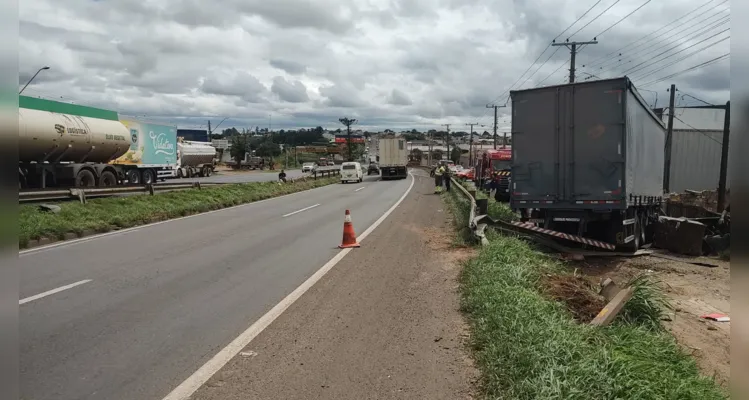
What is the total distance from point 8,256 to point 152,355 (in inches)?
156

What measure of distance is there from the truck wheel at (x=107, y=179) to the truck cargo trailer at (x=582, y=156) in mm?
20341

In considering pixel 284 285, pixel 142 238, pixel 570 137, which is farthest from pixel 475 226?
pixel 142 238

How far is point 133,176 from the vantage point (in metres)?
33.9

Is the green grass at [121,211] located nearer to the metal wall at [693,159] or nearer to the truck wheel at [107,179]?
→ the truck wheel at [107,179]

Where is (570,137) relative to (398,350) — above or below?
above

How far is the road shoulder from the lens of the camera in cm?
474

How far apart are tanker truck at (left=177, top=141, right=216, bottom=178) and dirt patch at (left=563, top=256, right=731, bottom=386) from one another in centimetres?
4711

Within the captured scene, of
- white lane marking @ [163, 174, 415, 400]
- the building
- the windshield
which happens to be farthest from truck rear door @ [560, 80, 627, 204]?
the building

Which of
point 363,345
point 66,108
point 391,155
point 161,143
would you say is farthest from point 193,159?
point 363,345

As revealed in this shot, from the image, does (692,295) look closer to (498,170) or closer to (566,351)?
(566,351)

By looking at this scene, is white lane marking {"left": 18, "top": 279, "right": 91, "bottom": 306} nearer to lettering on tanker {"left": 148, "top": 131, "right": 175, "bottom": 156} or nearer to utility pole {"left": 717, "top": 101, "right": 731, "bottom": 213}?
utility pole {"left": 717, "top": 101, "right": 731, "bottom": 213}

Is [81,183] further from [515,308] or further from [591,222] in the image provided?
[515,308]

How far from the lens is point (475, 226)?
1275 centimetres

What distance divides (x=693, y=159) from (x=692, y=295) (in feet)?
119
